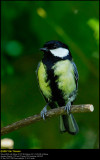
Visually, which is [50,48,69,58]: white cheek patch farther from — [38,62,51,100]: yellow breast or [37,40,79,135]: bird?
[38,62,51,100]: yellow breast

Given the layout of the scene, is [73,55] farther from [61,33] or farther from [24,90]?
[24,90]

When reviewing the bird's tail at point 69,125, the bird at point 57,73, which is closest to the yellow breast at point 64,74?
the bird at point 57,73

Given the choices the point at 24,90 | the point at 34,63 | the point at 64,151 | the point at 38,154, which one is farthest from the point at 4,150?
the point at 34,63

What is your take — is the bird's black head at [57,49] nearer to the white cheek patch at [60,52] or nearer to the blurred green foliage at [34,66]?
the white cheek patch at [60,52]

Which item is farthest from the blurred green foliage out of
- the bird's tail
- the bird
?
the bird

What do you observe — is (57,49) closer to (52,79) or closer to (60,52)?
(60,52)

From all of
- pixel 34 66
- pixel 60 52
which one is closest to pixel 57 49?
pixel 60 52
